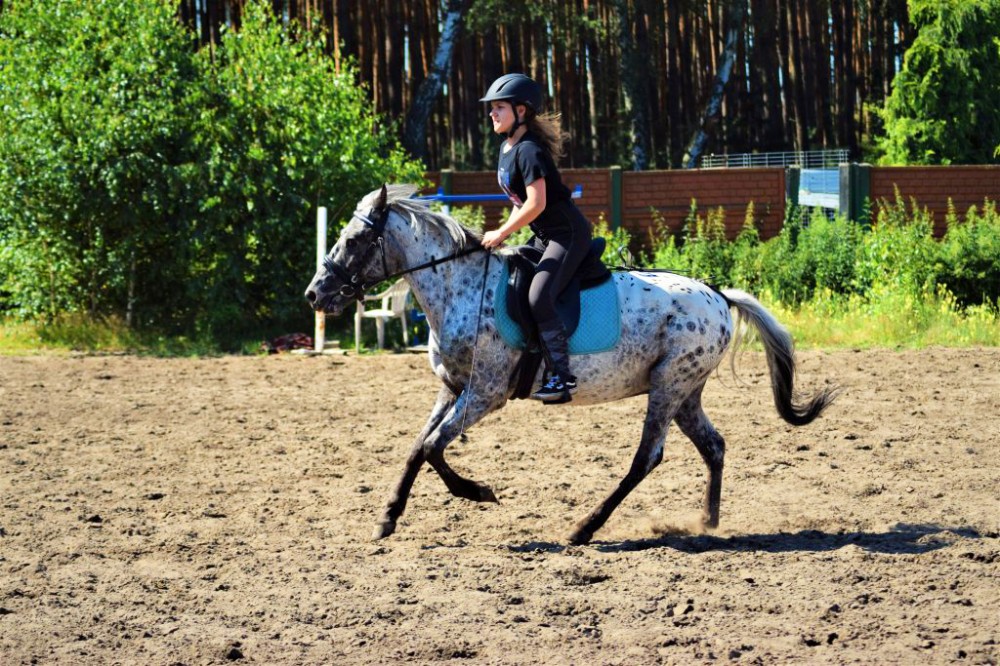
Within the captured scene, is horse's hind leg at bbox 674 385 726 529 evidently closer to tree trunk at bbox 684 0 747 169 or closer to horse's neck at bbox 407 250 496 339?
horse's neck at bbox 407 250 496 339

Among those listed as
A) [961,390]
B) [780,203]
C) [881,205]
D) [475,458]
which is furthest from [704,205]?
[475,458]

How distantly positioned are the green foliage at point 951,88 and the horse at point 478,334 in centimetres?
1735

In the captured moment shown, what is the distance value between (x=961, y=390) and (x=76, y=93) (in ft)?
35.8

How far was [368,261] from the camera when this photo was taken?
23.3ft

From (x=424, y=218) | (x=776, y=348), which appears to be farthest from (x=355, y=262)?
(x=776, y=348)

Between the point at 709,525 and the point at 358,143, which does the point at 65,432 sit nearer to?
the point at 709,525

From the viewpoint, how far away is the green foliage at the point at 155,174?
51.2 ft

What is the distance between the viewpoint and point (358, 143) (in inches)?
665

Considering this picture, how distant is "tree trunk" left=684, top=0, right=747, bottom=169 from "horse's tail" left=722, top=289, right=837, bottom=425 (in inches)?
714

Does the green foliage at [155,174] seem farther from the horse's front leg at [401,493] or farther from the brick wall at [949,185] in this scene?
the horse's front leg at [401,493]

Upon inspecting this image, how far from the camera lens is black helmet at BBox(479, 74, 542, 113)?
6.80m

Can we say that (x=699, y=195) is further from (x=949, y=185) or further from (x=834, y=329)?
(x=834, y=329)

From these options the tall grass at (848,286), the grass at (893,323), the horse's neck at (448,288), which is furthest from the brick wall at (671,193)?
the horse's neck at (448,288)

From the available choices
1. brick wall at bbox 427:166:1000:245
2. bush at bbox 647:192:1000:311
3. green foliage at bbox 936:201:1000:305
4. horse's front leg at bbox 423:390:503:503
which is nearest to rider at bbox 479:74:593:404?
horse's front leg at bbox 423:390:503:503
